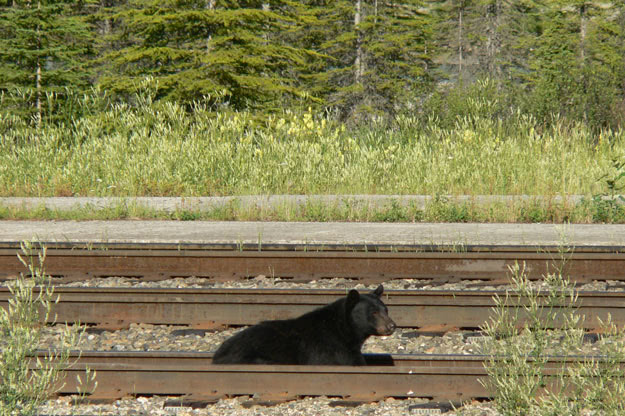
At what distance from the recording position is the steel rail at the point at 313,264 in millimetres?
7266

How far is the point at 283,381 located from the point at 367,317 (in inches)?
34.9

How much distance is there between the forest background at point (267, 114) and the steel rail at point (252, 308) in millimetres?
4432

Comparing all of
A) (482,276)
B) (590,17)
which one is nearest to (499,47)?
(590,17)

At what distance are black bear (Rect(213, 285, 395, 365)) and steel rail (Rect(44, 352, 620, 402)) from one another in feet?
0.96

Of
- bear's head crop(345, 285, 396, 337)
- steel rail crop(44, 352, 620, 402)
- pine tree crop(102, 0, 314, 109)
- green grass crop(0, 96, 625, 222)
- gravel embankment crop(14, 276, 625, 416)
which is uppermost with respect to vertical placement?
pine tree crop(102, 0, 314, 109)

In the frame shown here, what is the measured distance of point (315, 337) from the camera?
4.75m

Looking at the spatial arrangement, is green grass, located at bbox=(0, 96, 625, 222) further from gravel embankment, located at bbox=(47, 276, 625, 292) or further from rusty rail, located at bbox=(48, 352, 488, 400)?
rusty rail, located at bbox=(48, 352, 488, 400)

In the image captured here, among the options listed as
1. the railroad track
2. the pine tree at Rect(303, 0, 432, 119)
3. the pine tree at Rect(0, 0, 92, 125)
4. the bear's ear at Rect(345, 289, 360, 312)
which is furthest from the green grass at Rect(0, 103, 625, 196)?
the pine tree at Rect(303, 0, 432, 119)

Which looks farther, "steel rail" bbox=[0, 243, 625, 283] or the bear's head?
"steel rail" bbox=[0, 243, 625, 283]

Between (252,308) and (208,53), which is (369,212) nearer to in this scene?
(252,308)

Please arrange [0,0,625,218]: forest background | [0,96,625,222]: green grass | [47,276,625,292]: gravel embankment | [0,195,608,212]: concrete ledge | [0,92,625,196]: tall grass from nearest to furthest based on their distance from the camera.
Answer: [47,276,625,292]: gravel embankment < [0,195,608,212]: concrete ledge < [0,96,625,222]: green grass < [0,92,625,196]: tall grass < [0,0,625,218]: forest background

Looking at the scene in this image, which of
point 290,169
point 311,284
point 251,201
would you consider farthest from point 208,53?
point 311,284

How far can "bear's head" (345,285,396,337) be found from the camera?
15.7ft

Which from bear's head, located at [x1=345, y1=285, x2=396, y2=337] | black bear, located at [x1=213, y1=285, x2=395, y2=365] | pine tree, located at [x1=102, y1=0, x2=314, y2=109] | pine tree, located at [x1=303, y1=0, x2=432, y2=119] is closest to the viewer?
black bear, located at [x1=213, y1=285, x2=395, y2=365]
